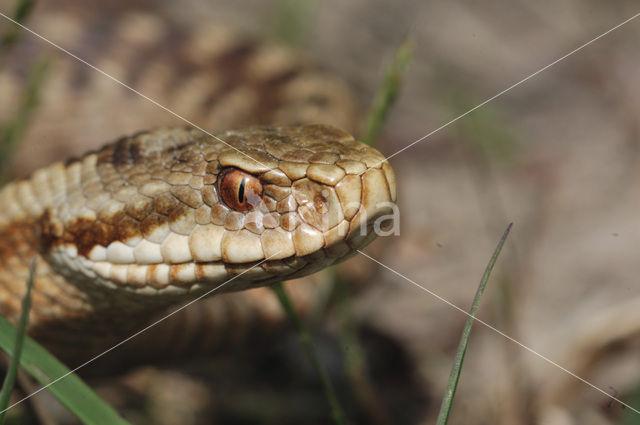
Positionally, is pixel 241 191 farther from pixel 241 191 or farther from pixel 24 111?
pixel 24 111

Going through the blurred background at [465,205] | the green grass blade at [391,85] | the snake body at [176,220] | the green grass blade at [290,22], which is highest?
the green grass blade at [391,85]

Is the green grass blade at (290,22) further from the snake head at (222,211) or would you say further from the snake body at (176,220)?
the snake head at (222,211)

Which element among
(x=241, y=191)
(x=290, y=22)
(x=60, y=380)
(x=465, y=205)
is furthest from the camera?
(x=290, y=22)

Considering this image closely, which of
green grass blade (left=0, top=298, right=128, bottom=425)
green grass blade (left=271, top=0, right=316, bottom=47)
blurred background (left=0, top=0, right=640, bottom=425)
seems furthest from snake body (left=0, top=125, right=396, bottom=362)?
green grass blade (left=271, top=0, right=316, bottom=47)

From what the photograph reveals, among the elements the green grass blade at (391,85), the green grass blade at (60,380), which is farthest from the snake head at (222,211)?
the green grass blade at (60,380)

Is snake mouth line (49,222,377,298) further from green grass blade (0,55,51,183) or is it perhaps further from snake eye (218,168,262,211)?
green grass blade (0,55,51,183)

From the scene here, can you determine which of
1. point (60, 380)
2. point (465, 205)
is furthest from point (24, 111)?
point (465, 205)

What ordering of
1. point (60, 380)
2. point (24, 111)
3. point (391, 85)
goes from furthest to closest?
point (24, 111), point (391, 85), point (60, 380)
